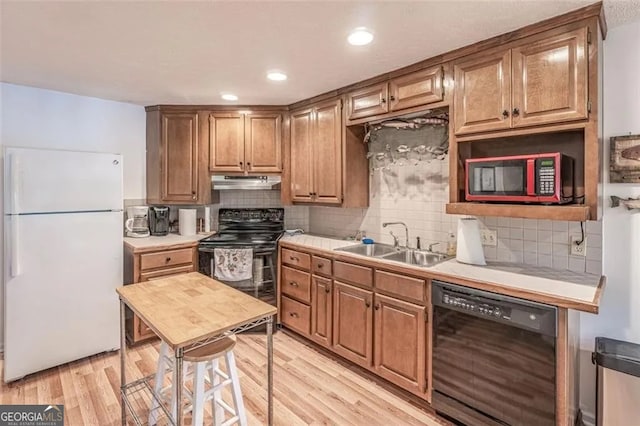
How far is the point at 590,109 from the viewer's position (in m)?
1.59

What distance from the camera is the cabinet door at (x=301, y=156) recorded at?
319 centimetres

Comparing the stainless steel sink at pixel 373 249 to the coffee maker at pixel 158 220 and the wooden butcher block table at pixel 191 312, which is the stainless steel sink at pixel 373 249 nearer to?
the wooden butcher block table at pixel 191 312

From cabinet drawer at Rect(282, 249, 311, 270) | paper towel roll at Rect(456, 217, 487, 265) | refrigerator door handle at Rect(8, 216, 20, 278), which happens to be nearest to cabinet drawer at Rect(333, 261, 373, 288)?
cabinet drawer at Rect(282, 249, 311, 270)

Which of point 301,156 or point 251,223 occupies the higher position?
point 301,156

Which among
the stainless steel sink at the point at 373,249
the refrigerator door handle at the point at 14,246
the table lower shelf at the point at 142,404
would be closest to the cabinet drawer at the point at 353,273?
the stainless steel sink at the point at 373,249

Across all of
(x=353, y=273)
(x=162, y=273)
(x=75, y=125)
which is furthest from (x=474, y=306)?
(x=75, y=125)

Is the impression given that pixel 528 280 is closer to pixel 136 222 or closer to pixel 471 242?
pixel 471 242

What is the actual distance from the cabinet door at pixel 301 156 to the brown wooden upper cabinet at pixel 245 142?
17 centimetres

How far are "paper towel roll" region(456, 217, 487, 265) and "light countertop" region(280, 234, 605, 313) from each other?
0.06m

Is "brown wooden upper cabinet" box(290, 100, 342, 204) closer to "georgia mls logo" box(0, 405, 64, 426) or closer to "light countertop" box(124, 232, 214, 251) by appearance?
"light countertop" box(124, 232, 214, 251)

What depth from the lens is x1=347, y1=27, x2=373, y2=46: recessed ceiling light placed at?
71.3 inches

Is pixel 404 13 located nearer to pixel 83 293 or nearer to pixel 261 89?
pixel 261 89

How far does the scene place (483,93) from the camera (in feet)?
6.38

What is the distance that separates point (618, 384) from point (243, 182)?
3.10 m
